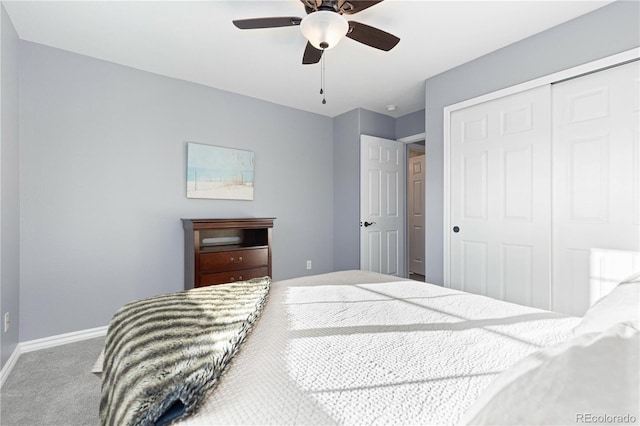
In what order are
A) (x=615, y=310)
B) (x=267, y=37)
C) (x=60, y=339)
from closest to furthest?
(x=615, y=310), (x=267, y=37), (x=60, y=339)

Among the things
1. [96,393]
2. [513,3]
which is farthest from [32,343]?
[513,3]

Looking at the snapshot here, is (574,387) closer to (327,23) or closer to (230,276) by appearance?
(327,23)

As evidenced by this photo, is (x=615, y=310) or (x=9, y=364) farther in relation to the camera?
(x=9, y=364)

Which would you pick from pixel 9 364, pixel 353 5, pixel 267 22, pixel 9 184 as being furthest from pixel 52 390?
pixel 353 5

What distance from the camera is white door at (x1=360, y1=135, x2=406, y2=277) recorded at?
4.09 metres

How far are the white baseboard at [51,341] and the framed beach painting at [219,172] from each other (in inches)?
58.7

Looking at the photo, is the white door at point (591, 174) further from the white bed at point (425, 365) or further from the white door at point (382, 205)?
the white door at point (382, 205)

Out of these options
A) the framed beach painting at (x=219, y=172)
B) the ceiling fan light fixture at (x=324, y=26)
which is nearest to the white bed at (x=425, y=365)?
the ceiling fan light fixture at (x=324, y=26)

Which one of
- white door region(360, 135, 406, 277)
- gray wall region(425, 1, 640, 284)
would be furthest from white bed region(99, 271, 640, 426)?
white door region(360, 135, 406, 277)

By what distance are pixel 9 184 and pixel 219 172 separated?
1.71 metres

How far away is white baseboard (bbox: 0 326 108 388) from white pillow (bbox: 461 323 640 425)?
3.03m

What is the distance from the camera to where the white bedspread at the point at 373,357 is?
0.67 metres

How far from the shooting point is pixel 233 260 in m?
3.17

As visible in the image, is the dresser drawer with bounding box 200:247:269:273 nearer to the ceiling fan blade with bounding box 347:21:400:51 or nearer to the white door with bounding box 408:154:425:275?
the ceiling fan blade with bounding box 347:21:400:51
